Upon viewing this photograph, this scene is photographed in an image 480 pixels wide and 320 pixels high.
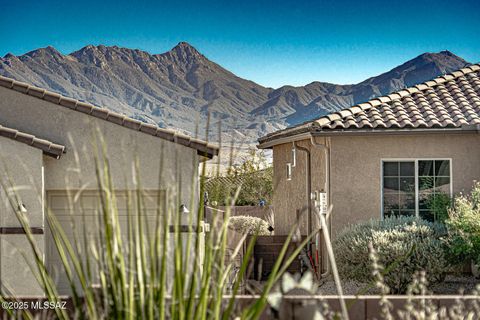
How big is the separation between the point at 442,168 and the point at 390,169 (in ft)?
3.62

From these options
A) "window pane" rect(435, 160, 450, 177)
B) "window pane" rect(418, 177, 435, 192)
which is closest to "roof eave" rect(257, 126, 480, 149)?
"window pane" rect(435, 160, 450, 177)

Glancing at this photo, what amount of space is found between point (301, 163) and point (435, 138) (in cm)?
482

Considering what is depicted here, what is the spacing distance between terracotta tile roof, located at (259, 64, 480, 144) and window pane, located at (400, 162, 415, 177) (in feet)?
2.92

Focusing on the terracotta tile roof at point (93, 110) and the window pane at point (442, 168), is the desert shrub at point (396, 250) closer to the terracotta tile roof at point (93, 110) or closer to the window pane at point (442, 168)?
the window pane at point (442, 168)

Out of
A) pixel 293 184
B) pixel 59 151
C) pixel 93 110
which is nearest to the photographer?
pixel 59 151

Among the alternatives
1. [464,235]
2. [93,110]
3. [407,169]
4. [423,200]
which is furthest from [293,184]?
[464,235]

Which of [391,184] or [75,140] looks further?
[391,184]

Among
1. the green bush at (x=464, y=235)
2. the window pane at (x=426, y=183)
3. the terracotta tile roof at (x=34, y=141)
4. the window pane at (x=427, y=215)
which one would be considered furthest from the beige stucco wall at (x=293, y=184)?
the terracotta tile roof at (x=34, y=141)

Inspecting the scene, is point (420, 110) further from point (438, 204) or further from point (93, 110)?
point (93, 110)

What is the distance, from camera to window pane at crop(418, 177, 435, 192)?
55.3 ft

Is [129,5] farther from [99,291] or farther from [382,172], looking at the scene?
[99,291]

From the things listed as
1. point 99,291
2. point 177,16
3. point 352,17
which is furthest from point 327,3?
point 99,291

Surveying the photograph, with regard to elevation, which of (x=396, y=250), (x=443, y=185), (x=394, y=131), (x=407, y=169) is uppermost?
(x=394, y=131)

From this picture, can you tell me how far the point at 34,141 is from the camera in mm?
15195
